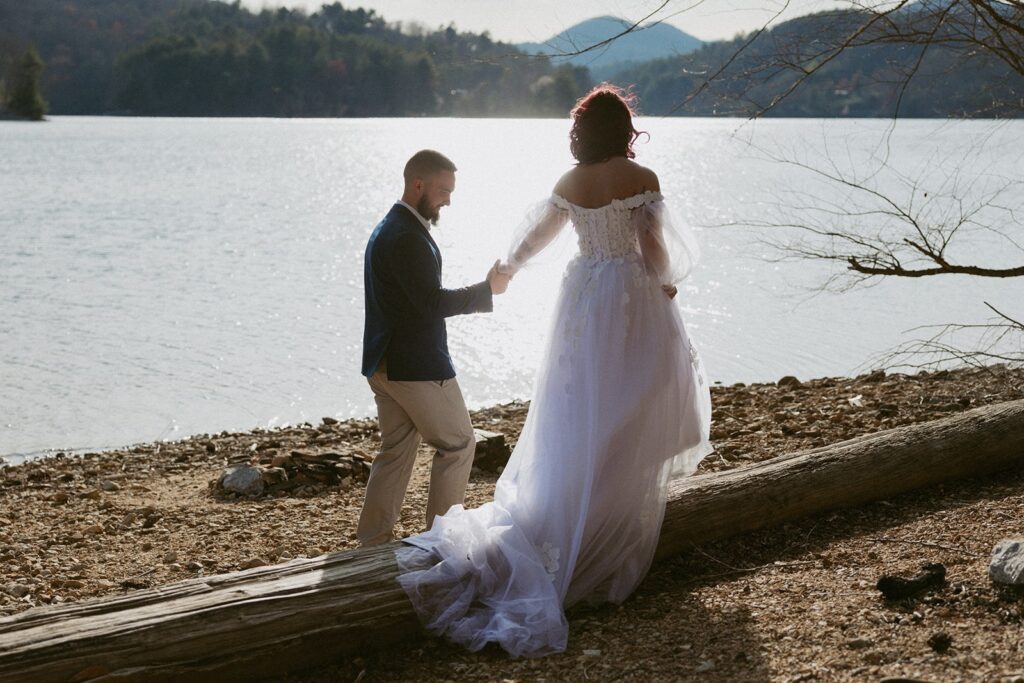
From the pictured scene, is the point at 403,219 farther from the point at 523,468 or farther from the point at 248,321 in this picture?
the point at 248,321

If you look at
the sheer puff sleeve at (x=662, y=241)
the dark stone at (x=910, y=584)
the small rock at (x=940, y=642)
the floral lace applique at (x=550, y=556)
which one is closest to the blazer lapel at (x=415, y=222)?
the sheer puff sleeve at (x=662, y=241)

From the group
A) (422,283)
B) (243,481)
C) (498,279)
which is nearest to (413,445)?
(422,283)

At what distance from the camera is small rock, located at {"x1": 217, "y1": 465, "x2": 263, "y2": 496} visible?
7527 millimetres

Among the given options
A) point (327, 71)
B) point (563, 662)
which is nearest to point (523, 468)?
point (563, 662)

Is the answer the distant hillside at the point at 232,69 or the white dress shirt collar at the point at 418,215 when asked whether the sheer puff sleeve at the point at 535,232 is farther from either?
the distant hillside at the point at 232,69

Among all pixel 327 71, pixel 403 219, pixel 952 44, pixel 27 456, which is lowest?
pixel 27 456

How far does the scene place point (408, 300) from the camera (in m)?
5.22

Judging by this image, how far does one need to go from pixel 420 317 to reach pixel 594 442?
43.6 inches

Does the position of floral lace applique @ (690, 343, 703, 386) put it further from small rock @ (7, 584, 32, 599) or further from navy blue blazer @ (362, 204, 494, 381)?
small rock @ (7, 584, 32, 599)

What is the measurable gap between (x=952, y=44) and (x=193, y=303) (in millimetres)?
14612

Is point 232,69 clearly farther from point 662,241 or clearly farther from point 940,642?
point 940,642

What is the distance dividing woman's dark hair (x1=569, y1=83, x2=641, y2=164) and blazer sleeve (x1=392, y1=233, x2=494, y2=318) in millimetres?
867

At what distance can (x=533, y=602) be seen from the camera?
444cm

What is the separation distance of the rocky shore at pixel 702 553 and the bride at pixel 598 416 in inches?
10.9
